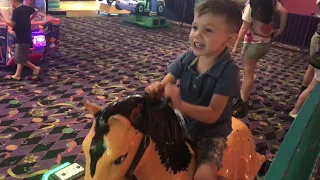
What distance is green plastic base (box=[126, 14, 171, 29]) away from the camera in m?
6.95

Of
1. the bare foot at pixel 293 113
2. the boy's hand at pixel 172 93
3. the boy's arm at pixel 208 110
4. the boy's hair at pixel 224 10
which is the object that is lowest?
the bare foot at pixel 293 113

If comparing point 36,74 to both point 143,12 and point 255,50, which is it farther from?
point 143,12

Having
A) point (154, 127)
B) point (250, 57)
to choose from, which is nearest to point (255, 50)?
point (250, 57)

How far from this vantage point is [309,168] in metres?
0.48

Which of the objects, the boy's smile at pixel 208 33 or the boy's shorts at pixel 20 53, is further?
the boy's shorts at pixel 20 53

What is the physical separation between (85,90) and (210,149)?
2.41 meters

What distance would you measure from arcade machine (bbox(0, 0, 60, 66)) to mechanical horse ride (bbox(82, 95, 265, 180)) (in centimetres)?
310

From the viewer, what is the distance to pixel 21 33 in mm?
3436

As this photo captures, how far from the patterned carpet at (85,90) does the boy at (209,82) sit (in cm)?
84

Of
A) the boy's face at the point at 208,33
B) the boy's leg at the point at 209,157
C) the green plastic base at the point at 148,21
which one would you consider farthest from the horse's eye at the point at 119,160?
the green plastic base at the point at 148,21

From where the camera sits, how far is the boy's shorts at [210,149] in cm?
114

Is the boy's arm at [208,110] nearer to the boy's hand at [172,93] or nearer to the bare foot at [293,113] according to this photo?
the boy's hand at [172,93]

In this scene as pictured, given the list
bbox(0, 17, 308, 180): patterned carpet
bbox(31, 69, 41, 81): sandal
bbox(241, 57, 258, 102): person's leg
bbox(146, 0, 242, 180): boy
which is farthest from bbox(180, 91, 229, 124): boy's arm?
bbox(31, 69, 41, 81): sandal

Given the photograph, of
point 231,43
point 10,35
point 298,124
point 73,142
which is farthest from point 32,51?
point 298,124
